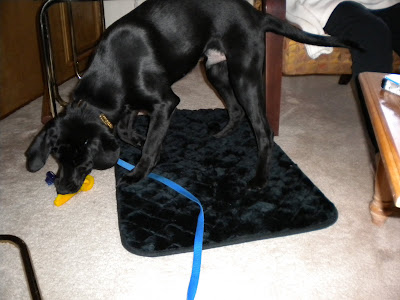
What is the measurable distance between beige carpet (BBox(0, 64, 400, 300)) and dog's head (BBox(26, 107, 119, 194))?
0.16 metres

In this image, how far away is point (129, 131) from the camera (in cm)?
183

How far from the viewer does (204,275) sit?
1.21 metres

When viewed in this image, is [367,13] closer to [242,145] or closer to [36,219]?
[242,145]

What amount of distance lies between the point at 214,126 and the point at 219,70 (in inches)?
12.3

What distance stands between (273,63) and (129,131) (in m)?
0.71

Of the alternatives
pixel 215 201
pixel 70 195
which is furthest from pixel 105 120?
pixel 215 201

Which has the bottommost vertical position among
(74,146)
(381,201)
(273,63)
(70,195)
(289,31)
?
(70,195)

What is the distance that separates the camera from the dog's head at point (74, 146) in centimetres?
136

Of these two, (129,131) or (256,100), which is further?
(129,131)

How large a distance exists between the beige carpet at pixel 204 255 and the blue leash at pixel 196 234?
0.04m

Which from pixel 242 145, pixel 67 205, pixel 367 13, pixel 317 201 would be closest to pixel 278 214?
pixel 317 201

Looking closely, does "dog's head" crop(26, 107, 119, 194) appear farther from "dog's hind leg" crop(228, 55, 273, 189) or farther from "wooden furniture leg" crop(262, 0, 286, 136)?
"wooden furniture leg" crop(262, 0, 286, 136)

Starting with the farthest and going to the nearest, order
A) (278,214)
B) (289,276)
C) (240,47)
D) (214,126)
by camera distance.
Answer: (214,126) < (240,47) < (278,214) < (289,276)

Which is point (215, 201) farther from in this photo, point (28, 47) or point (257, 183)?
point (28, 47)
